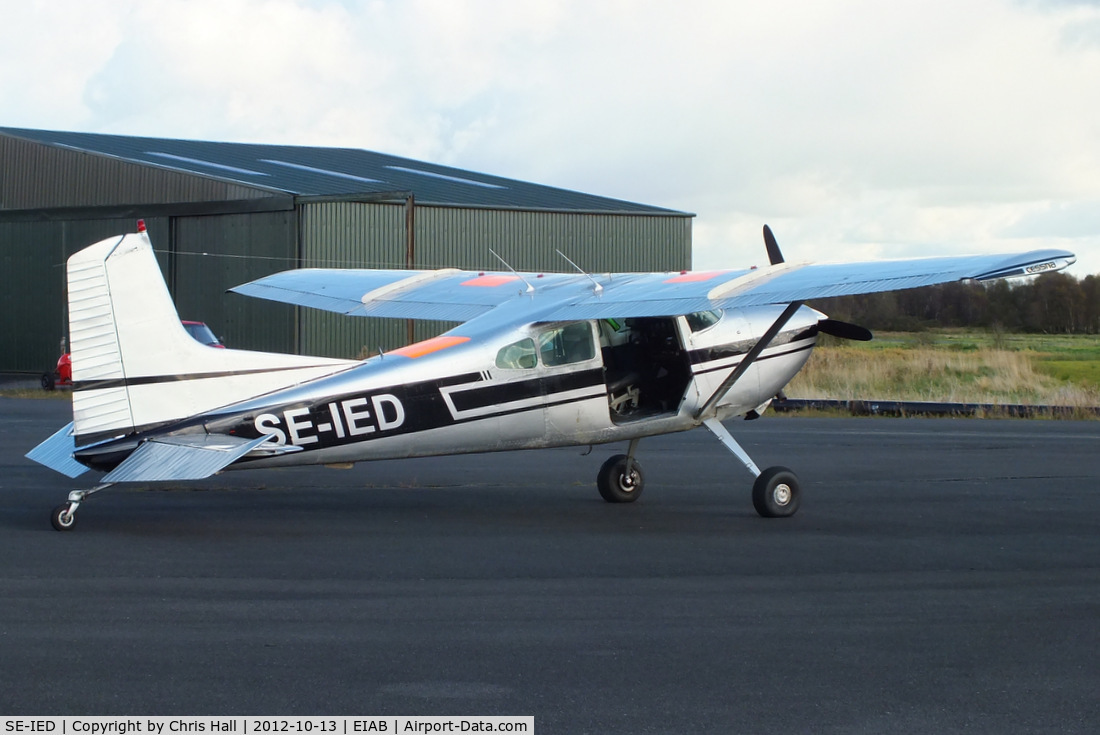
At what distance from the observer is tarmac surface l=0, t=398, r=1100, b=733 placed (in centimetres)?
530

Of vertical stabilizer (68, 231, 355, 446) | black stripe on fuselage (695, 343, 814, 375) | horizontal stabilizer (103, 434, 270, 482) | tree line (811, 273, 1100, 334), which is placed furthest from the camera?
tree line (811, 273, 1100, 334)

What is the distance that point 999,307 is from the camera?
163 ft

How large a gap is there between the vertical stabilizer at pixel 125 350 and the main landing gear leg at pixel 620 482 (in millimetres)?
3916

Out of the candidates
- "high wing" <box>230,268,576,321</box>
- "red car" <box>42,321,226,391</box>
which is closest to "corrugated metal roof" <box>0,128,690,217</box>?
"red car" <box>42,321,226,391</box>

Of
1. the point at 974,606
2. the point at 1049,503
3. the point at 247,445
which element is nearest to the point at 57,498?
the point at 247,445

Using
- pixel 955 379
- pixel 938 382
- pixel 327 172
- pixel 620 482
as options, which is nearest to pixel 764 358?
pixel 620 482

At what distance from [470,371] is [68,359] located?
20.8 metres

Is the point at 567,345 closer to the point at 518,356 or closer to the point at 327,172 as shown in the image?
the point at 518,356

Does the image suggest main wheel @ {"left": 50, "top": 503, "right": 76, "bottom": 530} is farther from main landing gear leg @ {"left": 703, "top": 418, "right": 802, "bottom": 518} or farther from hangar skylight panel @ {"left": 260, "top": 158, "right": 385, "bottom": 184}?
hangar skylight panel @ {"left": 260, "top": 158, "right": 385, "bottom": 184}

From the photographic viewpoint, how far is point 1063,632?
661cm

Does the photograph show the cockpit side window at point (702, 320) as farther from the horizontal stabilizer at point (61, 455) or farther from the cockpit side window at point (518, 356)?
the horizontal stabilizer at point (61, 455)

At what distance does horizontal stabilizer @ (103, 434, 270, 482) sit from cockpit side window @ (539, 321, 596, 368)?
2.71 meters

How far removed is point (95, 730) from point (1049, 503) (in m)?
9.53

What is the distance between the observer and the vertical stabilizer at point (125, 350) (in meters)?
9.07
